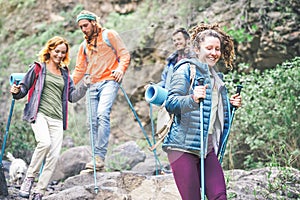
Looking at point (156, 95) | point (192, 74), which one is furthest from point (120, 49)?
point (192, 74)

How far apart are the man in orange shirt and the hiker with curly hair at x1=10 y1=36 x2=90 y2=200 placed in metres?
0.32

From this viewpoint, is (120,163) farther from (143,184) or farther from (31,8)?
(31,8)

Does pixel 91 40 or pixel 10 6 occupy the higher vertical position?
pixel 10 6

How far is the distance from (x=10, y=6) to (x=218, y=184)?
14032 mm

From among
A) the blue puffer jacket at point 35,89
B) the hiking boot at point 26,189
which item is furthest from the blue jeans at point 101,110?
the hiking boot at point 26,189

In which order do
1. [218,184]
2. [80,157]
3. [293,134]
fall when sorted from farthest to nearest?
[80,157] < [293,134] < [218,184]

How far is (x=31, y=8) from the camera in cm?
1573

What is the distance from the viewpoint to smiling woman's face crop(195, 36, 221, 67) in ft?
11.9

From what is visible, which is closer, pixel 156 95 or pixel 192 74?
pixel 192 74

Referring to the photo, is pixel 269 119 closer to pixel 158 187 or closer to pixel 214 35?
pixel 158 187

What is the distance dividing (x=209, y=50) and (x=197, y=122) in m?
0.55

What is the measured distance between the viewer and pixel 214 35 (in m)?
3.70

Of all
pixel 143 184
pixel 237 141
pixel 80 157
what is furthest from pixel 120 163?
pixel 143 184

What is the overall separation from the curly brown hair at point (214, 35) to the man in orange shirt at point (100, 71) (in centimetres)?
201
